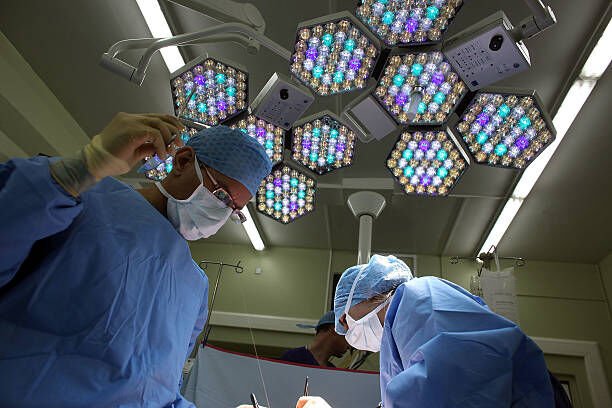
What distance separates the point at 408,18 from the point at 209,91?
3.09ft

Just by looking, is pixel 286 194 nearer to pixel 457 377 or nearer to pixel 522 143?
pixel 522 143

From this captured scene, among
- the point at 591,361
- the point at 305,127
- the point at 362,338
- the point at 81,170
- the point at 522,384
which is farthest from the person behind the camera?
the point at 591,361

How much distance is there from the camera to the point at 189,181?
1302 millimetres

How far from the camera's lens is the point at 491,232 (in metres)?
3.57

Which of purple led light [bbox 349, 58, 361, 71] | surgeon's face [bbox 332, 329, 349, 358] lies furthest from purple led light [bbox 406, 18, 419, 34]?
surgeon's face [bbox 332, 329, 349, 358]

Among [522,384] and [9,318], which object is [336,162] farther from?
[9,318]

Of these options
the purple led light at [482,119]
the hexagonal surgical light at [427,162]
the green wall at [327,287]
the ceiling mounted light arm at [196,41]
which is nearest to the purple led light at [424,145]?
the hexagonal surgical light at [427,162]

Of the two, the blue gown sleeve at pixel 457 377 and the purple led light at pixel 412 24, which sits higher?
the purple led light at pixel 412 24

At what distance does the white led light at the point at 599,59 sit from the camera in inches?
78.1

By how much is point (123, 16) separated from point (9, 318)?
1.93 m

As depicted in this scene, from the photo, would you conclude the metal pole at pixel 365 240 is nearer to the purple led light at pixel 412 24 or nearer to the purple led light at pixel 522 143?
the purple led light at pixel 522 143

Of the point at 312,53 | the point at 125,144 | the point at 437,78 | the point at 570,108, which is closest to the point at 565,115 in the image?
the point at 570,108

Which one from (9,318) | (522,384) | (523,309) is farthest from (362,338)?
(523,309)

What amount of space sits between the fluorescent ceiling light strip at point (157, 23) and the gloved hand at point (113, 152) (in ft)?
4.44
